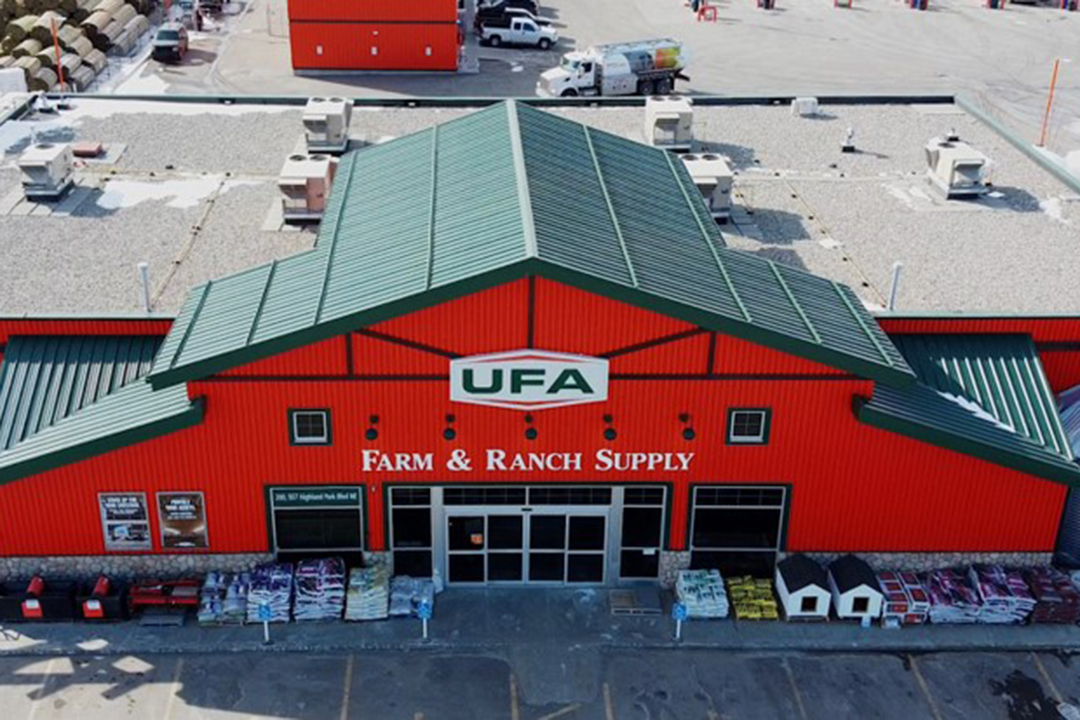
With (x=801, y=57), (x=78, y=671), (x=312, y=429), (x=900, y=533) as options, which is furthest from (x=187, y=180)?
(x=801, y=57)

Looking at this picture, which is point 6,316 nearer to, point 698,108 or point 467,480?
point 467,480

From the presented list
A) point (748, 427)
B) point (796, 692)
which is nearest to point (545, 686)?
point (796, 692)

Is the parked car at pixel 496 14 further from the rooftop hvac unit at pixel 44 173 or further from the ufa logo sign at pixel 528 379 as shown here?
the ufa logo sign at pixel 528 379

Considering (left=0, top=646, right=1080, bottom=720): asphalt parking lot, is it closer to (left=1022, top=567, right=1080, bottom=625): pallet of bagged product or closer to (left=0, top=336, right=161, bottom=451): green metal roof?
(left=1022, top=567, right=1080, bottom=625): pallet of bagged product

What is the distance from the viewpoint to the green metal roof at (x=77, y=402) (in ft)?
93.8

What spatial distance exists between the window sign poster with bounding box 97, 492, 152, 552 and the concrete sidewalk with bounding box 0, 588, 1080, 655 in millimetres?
1880

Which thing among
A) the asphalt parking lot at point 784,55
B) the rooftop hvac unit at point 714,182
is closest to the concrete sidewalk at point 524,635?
the rooftop hvac unit at point 714,182

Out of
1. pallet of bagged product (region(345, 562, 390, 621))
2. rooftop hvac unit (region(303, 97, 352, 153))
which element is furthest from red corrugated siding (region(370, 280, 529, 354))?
rooftop hvac unit (region(303, 97, 352, 153))

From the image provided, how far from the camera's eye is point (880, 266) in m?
35.9

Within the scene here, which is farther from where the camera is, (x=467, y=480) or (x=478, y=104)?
(x=478, y=104)

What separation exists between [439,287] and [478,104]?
75.6ft

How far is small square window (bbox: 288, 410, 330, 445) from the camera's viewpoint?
29.2 m

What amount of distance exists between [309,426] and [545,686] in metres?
8.01

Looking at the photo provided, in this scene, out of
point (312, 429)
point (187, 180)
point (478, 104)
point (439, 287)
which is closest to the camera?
point (439, 287)
